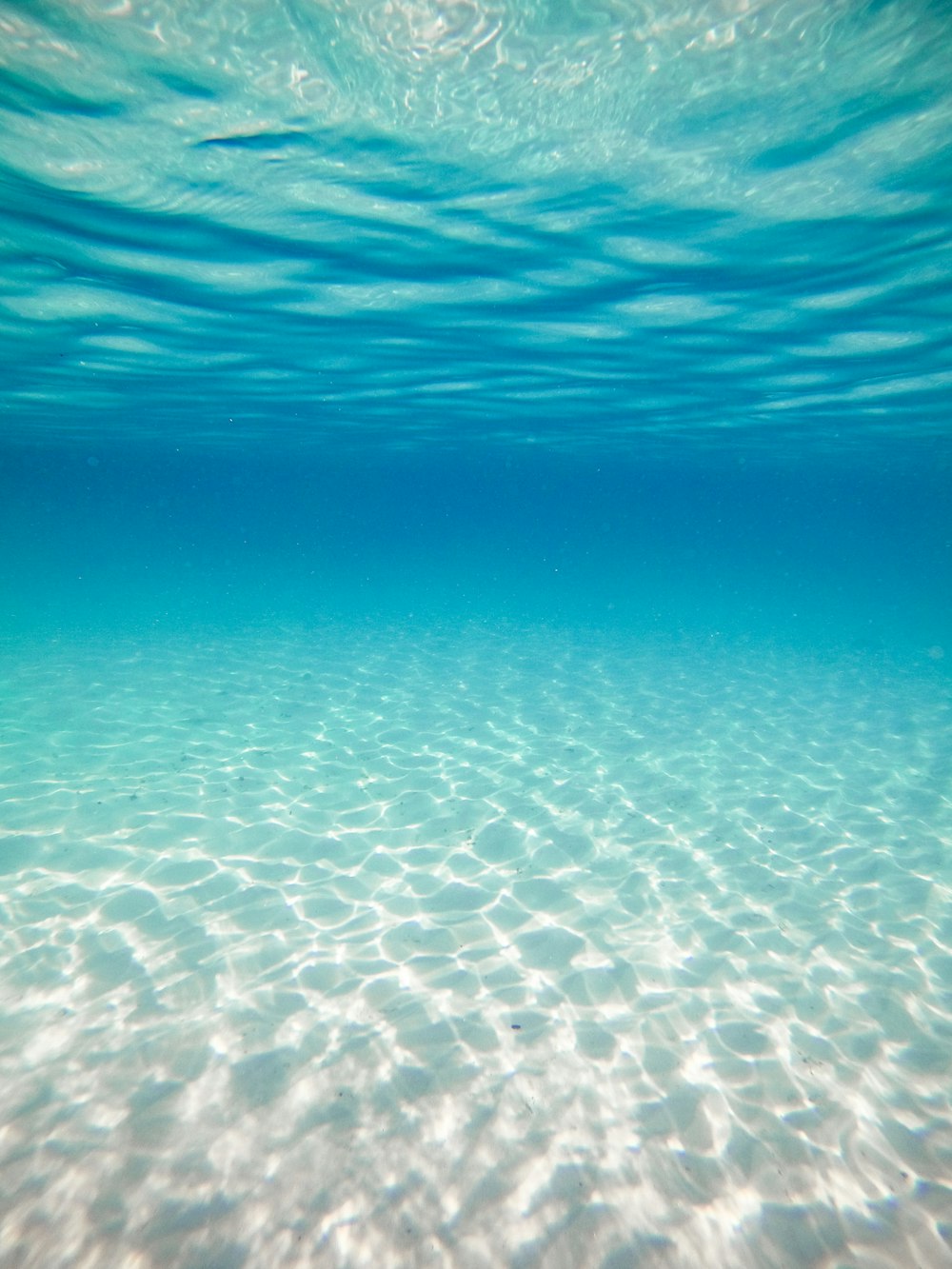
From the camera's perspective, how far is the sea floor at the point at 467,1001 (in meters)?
3.75

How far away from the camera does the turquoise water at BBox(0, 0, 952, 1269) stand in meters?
4.01

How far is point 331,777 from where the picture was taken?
32.4 feet

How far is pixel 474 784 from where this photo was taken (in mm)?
9820

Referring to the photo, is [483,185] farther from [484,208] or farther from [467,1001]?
[467,1001]

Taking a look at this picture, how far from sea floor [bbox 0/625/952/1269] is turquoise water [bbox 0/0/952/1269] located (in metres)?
0.03

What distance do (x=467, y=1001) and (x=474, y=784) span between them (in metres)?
4.48

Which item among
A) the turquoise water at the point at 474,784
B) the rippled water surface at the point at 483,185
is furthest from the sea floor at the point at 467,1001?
the rippled water surface at the point at 483,185

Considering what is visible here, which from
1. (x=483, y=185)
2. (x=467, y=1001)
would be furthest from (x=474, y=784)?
(x=483, y=185)

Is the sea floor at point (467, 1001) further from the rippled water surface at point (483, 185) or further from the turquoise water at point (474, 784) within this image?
the rippled water surface at point (483, 185)

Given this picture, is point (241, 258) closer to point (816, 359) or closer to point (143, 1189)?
point (143, 1189)

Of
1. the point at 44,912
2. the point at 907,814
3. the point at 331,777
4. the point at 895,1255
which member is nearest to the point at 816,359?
the point at 907,814

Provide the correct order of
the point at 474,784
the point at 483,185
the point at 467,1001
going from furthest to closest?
the point at 474,784 → the point at 483,185 → the point at 467,1001

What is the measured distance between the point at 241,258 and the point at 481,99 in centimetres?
548

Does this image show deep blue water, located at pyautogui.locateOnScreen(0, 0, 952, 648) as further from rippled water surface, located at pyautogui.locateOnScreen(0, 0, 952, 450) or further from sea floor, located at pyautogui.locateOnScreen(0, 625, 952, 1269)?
sea floor, located at pyautogui.locateOnScreen(0, 625, 952, 1269)
